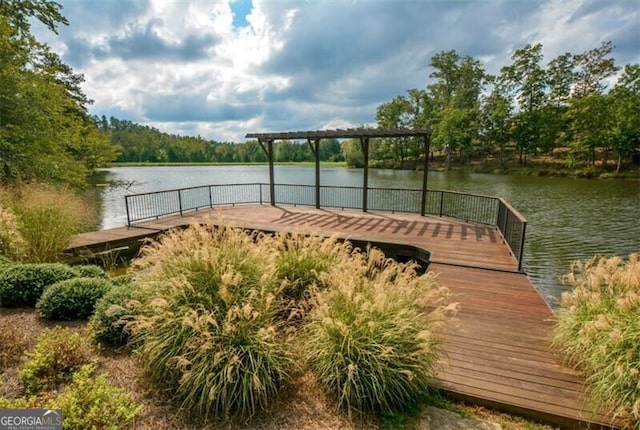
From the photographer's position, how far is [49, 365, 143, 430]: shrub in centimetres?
195

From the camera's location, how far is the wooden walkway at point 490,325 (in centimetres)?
258

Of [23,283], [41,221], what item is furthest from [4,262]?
[41,221]

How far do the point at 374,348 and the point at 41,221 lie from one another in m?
6.50

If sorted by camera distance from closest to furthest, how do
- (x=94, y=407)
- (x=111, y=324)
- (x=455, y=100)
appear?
(x=94, y=407) → (x=111, y=324) → (x=455, y=100)

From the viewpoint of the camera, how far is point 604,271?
3121mm

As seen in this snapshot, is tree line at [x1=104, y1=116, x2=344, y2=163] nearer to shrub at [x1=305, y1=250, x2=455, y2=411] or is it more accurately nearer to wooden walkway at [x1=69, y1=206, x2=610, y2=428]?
wooden walkway at [x1=69, y1=206, x2=610, y2=428]

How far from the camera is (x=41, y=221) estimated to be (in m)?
5.61

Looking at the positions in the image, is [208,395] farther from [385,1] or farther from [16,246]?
[385,1]

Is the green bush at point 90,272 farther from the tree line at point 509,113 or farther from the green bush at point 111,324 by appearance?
the tree line at point 509,113

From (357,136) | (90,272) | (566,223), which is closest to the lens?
(90,272)

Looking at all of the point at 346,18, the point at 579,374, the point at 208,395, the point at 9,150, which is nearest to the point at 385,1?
the point at 346,18

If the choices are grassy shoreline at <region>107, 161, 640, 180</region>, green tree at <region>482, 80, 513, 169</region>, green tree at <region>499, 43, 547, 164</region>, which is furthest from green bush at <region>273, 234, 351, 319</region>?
green tree at <region>499, 43, 547, 164</region>

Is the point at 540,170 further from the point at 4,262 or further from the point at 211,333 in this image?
the point at 4,262

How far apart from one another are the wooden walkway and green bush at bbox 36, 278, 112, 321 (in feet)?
5.71
